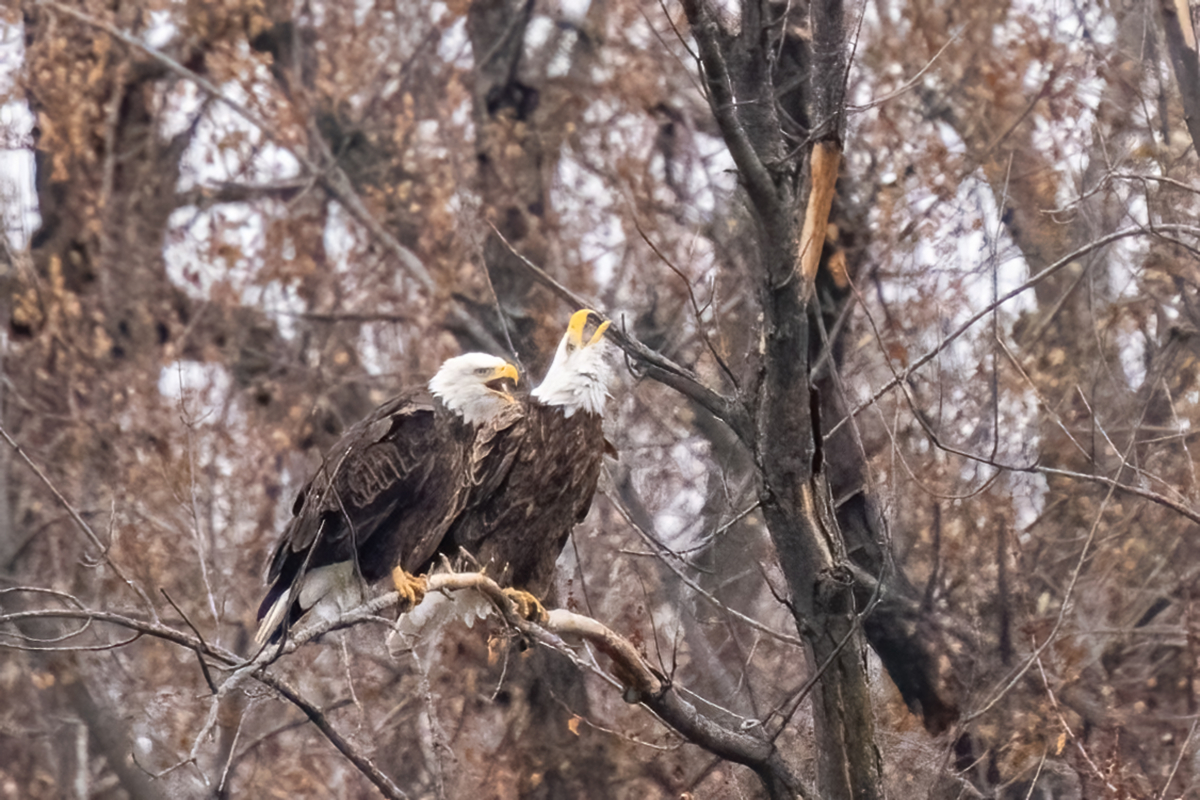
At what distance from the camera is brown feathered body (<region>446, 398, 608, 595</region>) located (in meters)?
2.77

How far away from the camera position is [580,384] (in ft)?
9.04

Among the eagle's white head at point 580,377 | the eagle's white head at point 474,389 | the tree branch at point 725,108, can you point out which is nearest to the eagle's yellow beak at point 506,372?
the eagle's white head at point 474,389

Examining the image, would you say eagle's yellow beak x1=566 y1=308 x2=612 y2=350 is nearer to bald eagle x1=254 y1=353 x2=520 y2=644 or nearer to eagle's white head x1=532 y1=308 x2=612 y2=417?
eagle's white head x1=532 y1=308 x2=612 y2=417

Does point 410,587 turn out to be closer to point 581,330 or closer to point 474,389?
point 474,389

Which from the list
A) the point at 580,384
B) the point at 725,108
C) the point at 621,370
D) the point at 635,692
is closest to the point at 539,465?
the point at 580,384

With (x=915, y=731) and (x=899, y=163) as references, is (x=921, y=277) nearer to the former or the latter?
(x=899, y=163)

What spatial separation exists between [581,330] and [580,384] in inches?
6.0

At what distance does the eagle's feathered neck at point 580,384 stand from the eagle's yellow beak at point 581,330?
0.04 ft

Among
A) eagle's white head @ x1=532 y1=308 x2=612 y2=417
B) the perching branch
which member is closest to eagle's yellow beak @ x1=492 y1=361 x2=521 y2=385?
eagle's white head @ x1=532 y1=308 x2=612 y2=417

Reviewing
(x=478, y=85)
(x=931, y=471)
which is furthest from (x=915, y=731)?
(x=478, y=85)

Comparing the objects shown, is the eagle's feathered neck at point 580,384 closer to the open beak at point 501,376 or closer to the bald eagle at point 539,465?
the bald eagle at point 539,465

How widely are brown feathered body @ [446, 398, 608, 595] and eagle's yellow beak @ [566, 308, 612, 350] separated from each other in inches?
7.8

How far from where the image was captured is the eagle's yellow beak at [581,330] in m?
2.74

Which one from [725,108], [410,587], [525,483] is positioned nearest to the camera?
[725,108]
